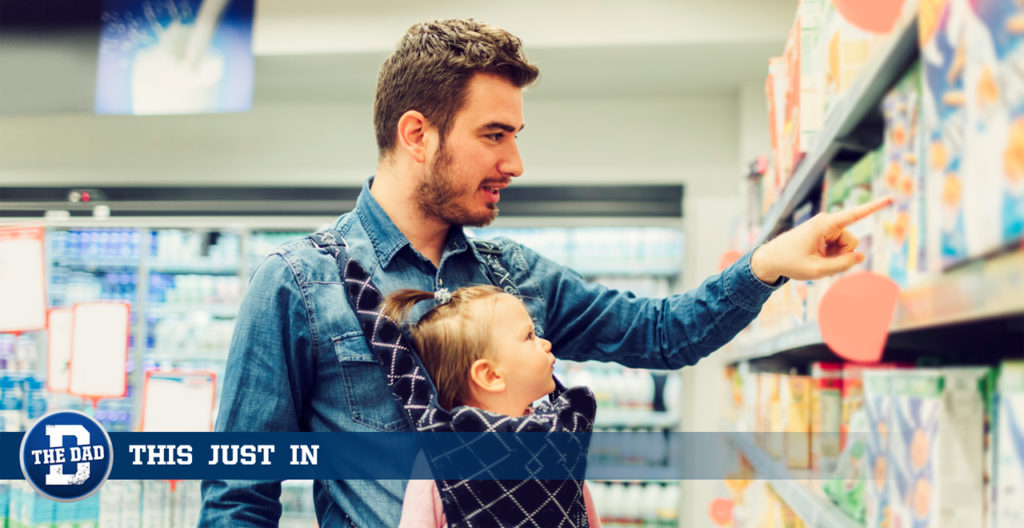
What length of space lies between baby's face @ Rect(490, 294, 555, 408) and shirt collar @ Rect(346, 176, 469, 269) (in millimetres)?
180

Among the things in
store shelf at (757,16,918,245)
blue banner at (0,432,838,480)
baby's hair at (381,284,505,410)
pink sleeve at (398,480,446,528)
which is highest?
store shelf at (757,16,918,245)

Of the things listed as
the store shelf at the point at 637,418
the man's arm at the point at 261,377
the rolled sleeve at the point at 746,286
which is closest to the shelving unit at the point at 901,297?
the rolled sleeve at the point at 746,286

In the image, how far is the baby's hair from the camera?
4.69 ft

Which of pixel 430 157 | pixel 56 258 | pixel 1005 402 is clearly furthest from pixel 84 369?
pixel 1005 402

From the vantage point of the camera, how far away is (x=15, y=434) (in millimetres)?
1704

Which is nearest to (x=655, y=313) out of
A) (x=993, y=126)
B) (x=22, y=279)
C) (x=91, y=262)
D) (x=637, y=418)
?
(x=993, y=126)

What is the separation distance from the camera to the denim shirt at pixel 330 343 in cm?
133

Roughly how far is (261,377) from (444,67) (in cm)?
66

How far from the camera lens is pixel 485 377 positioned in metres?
1.44

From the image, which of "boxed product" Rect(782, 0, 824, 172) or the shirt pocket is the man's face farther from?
"boxed product" Rect(782, 0, 824, 172)

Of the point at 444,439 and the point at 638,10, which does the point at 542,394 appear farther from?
the point at 638,10

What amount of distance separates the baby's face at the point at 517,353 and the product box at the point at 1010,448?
31.1 inches

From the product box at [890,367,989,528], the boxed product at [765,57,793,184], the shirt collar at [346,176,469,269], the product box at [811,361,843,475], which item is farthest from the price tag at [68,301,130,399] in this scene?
the product box at [890,367,989,528]

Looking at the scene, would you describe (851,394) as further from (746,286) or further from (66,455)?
(66,455)
